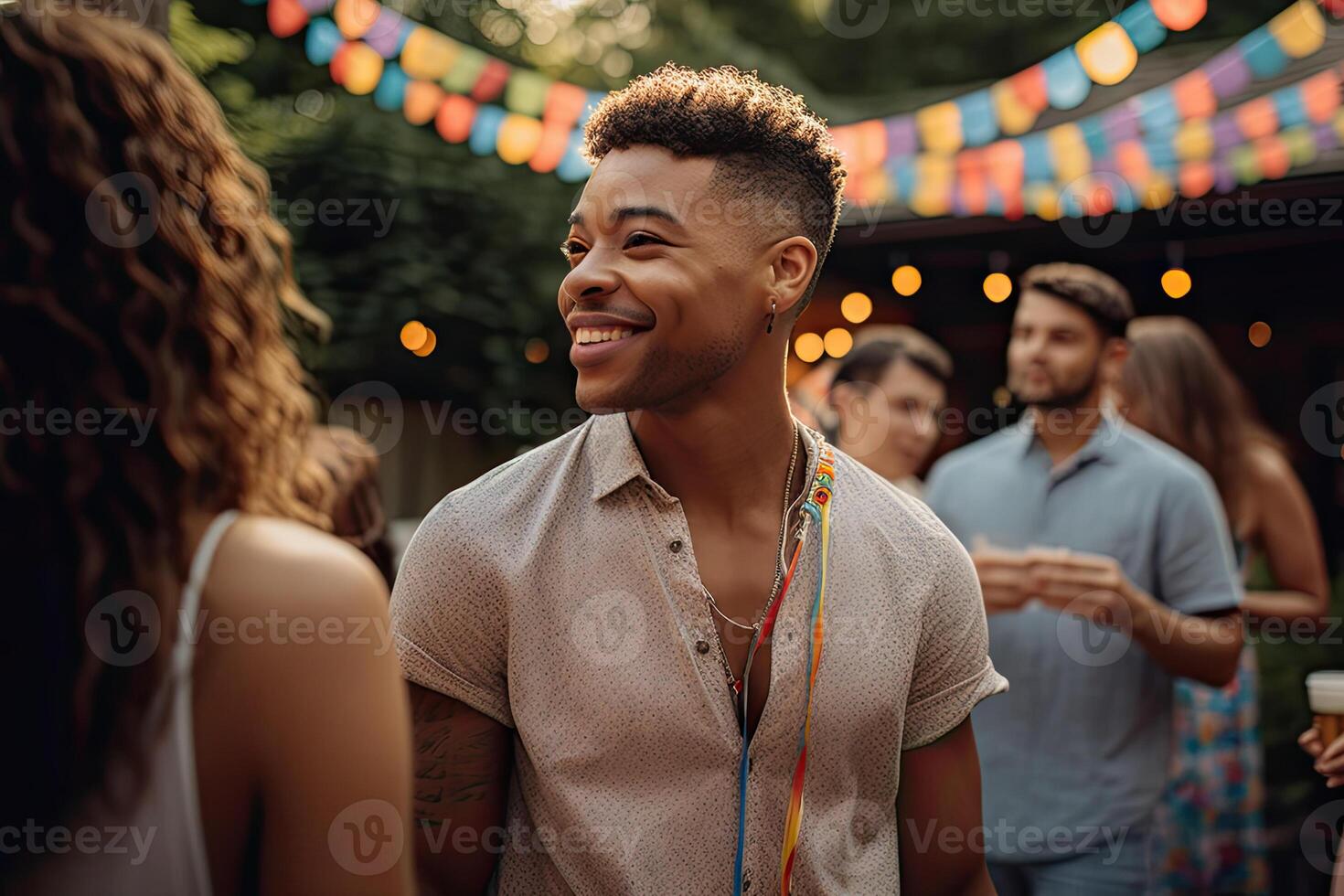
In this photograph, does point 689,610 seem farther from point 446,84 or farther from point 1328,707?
point 446,84

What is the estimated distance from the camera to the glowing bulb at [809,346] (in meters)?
9.27

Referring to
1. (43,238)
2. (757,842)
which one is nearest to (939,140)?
(757,842)

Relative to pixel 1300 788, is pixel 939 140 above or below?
above

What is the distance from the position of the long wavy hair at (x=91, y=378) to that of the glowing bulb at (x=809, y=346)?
8.19m

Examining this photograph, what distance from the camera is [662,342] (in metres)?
1.93

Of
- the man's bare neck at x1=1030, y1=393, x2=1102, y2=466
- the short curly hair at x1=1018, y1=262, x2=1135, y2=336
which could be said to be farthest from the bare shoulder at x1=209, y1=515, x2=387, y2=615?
the short curly hair at x1=1018, y1=262, x2=1135, y2=336

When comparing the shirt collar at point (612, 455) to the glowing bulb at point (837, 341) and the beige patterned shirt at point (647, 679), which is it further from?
the glowing bulb at point (837, 341)

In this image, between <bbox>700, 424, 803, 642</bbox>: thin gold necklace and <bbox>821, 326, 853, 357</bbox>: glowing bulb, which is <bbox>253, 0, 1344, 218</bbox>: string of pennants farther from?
<bbox>700, 424, 803, 642</bbox>: thin gold necklace

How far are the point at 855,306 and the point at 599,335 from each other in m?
7.34

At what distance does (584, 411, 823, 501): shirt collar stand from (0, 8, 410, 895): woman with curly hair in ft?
2.69

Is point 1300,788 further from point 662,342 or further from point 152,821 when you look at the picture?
point 152,821

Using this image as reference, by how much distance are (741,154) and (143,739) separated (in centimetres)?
132

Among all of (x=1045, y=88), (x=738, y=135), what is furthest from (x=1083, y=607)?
(x=1045, y=88)

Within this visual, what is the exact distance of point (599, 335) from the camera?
6.37ft
